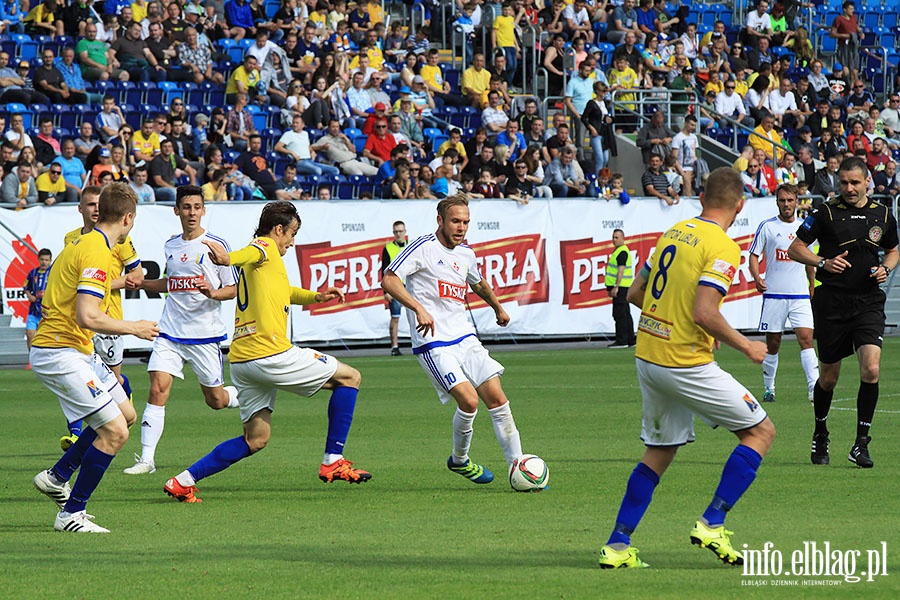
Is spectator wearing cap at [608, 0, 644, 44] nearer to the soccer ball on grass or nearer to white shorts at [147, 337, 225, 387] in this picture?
white shorts at [147, 337, 225, 387]

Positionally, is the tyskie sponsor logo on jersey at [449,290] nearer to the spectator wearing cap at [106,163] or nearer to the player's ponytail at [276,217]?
the player's ponytail at [276,217]

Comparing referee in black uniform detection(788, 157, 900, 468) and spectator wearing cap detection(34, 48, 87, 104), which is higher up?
Answer: spectator wearing cap detection(34, 48, 87, 104)

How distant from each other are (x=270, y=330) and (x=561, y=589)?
384cm

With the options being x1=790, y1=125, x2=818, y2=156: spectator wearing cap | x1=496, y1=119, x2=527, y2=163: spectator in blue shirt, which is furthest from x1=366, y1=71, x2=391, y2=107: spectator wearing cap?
x1=790, y1=125, x2=818, y2=156: spectator wearing cap

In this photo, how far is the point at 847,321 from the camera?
35.6 feet

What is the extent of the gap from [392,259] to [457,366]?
12.8m

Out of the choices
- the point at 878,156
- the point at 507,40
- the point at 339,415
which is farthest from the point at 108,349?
the point at 878,156

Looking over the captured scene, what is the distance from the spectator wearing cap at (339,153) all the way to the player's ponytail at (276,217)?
17.3 m

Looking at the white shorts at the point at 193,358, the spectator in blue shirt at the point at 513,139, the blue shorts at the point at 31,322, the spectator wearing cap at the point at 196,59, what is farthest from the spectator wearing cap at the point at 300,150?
the white shorts at the point at 193,358

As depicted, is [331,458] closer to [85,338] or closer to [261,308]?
[261,308]

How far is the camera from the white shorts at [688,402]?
272 inches

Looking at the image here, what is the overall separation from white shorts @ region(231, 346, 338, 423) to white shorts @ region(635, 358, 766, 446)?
3264 mm

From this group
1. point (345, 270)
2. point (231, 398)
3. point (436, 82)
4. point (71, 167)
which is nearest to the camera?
point (231, 398)

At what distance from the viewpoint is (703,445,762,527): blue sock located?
677cm
